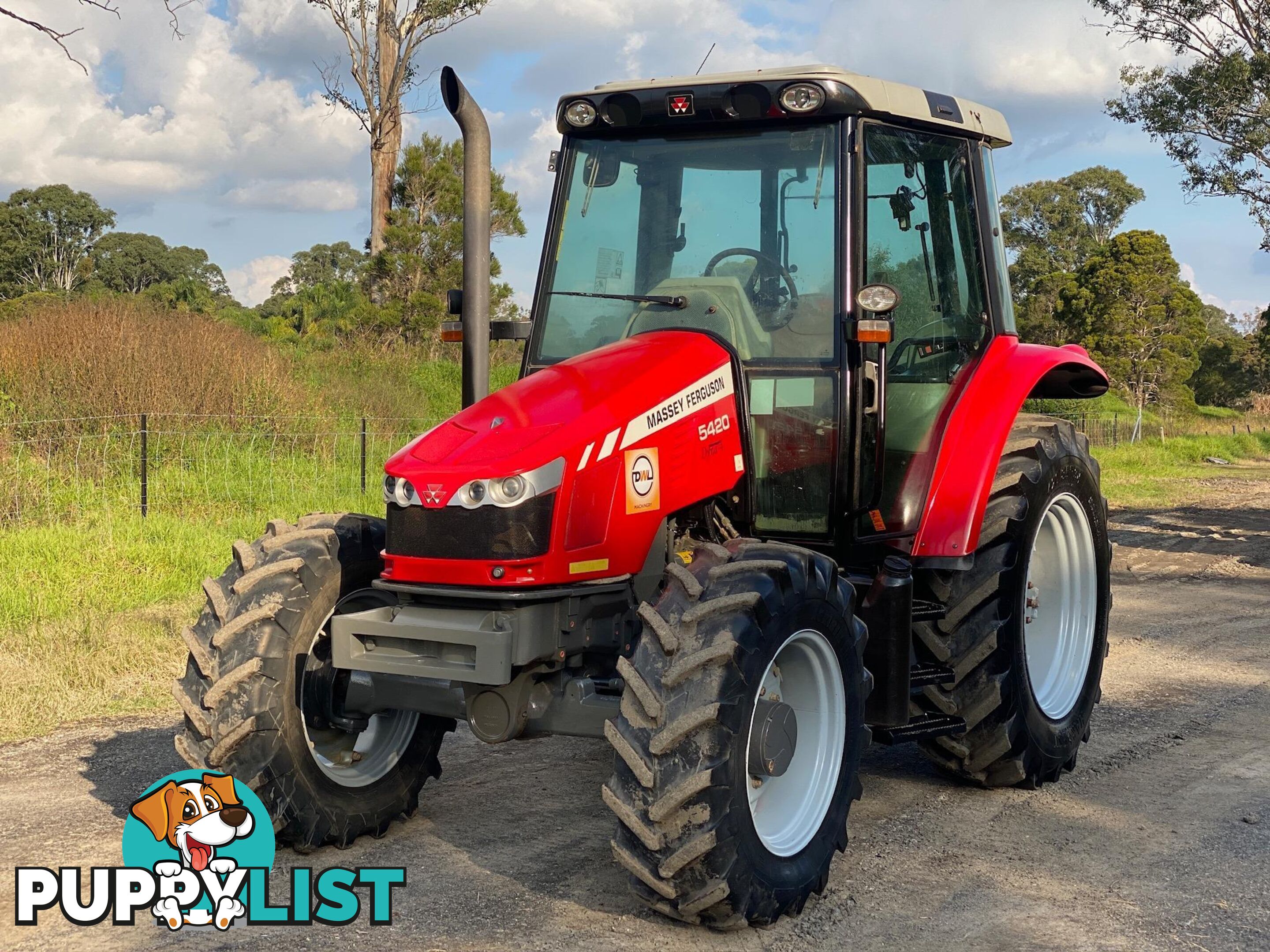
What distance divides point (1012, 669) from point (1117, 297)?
35939 mm

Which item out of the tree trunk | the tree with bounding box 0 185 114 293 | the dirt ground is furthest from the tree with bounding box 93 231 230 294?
the dirt ground

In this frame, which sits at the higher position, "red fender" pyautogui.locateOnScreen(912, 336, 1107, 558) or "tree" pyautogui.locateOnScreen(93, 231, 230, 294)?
"tree" pyautogui.locateOnScreen(93, 231, 230, 294)

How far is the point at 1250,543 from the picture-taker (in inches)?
507

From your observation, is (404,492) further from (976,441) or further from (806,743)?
(976,441)

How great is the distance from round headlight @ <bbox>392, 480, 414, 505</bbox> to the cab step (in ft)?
6.04

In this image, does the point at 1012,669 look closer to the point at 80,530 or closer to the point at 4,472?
the point at 80,530

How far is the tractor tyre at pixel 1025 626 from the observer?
4926 millimetres

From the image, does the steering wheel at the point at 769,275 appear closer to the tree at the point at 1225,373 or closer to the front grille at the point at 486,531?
the front grille at the point at 486,531

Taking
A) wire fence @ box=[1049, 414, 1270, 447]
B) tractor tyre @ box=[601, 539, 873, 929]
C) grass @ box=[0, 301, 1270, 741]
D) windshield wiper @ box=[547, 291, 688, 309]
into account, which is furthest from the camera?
wire fence @ box=[1049, 414, 1270, 447]

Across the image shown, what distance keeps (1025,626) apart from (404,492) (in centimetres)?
278

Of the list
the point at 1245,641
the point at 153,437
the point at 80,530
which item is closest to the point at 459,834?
the point at 1245,641

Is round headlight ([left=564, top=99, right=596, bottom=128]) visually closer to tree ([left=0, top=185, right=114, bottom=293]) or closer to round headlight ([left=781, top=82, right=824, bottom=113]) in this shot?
round headlight ([left=781, top=82, right=824, bottom=113])

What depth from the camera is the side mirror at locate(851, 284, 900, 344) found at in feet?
13.9

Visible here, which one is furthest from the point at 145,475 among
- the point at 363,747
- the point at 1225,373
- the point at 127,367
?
the point at 1225,373
